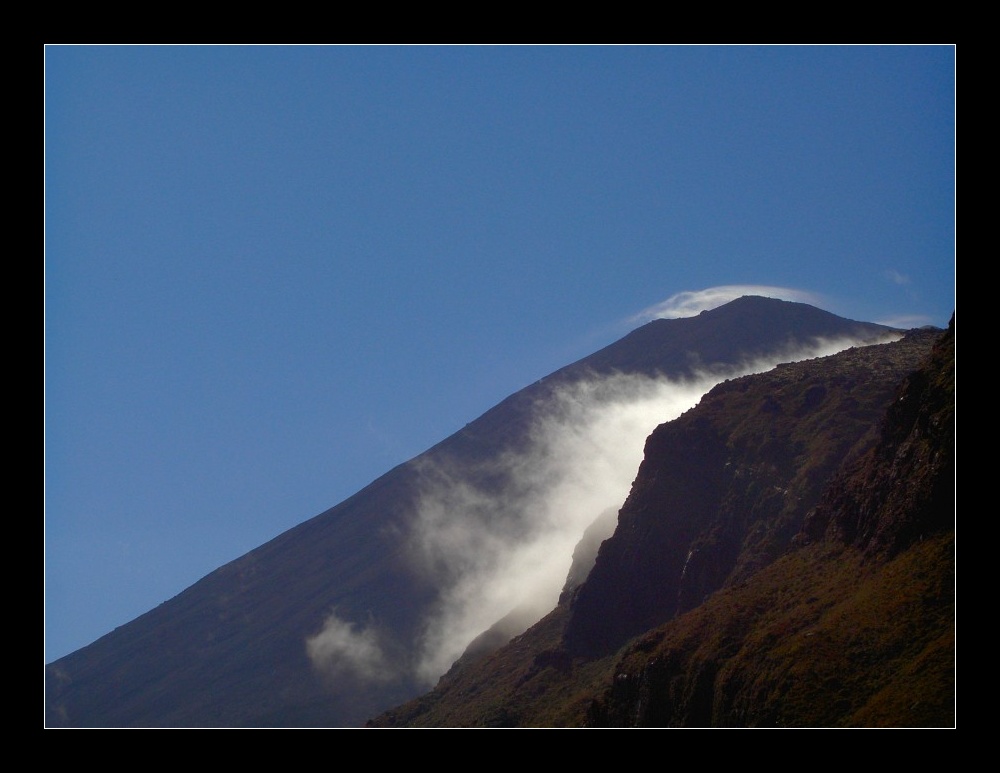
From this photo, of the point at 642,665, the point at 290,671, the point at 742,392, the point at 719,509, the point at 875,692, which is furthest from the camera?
the point at 290,671

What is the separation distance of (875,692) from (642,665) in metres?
16.5

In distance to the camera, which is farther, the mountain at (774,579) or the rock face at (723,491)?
the rock face at (723,491)

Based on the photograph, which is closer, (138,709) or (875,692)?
(875,692)

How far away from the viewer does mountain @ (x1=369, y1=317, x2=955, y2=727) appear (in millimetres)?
40875

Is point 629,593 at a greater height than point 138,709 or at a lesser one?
lesser

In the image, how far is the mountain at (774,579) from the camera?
40875 millimetres

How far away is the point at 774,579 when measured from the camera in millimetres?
56375

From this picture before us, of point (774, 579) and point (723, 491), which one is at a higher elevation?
point (723, 491)

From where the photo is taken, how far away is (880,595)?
145 feet

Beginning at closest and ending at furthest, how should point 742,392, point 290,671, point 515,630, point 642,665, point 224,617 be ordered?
point 642,665, point 742,392, point 515,630, point 290,671, point 224,617

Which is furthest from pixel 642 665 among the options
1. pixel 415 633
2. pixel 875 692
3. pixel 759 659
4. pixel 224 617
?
pixel 224 617

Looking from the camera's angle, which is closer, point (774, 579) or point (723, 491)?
point (774, 579)

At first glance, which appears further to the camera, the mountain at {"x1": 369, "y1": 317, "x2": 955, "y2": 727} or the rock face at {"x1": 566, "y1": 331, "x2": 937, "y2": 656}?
the rock face at {"x1": 566, "y1": 331, "x2": 937, "y2": 656}

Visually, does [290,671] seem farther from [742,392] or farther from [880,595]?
[880,595]
